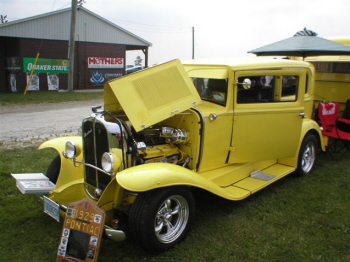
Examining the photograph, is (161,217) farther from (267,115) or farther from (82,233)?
(267,115)

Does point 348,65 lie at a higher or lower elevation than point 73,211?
higher

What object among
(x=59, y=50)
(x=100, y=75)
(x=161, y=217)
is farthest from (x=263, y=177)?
(x=100, y=75)

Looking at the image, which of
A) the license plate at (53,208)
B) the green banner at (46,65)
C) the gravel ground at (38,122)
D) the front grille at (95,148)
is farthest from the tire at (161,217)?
the green banner at (46,65)

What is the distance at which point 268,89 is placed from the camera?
185 inches

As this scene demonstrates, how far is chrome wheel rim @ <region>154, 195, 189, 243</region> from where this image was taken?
130 inches

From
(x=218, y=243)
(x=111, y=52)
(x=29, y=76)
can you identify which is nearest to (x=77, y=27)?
(x=111, y=52)

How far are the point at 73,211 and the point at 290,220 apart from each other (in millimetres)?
2457

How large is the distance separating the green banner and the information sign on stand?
17543mm

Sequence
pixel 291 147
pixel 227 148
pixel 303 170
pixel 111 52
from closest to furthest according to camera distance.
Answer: pixel 227 148 < pixel 291 147 < pixel 303 170 < pixel 111 52

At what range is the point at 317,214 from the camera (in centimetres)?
413

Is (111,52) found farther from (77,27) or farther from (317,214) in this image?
(317,214)

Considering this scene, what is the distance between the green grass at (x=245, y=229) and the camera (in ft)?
10.7

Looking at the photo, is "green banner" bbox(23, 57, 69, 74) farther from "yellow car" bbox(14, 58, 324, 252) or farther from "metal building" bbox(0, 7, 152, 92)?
"yellow car" bbox(14, 58, 324, 252)

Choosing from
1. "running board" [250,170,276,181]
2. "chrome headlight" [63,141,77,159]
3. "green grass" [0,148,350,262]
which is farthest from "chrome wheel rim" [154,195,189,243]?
"running board" [250,170,276,181]
